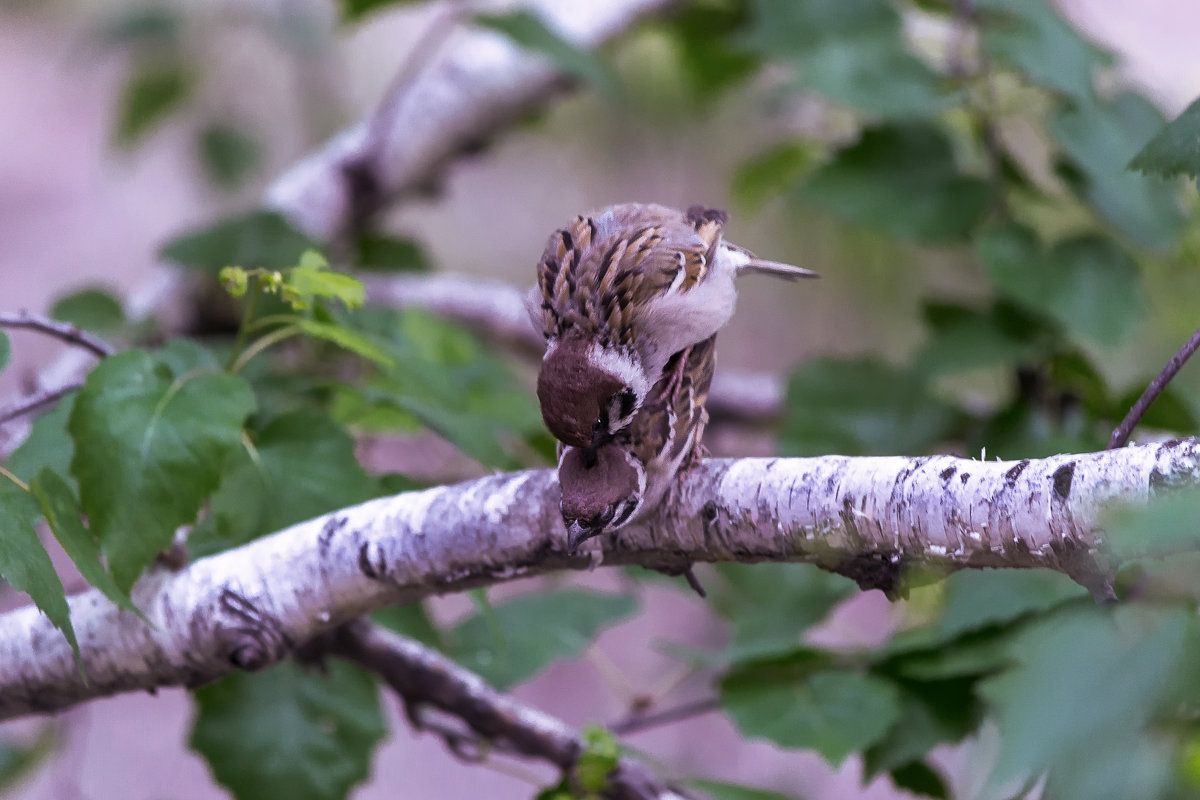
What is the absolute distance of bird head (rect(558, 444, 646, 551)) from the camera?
2.85 ft

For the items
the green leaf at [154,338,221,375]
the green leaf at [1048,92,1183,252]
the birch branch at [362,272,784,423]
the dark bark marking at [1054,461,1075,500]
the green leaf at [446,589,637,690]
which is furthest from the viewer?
the birch branch at [362,272,784,423]

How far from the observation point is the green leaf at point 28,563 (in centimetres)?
75

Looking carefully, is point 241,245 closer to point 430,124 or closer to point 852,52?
point 430,124

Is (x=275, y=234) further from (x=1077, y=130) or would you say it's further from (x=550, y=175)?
(x=550, y=175)

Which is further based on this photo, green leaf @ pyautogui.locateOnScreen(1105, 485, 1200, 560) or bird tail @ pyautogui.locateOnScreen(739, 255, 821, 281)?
bird tail @ pyautogui.locateOnScreen(739, 255, 821, 281)

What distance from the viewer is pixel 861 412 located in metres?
1.82

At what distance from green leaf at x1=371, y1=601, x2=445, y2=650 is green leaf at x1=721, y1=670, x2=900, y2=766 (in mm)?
388

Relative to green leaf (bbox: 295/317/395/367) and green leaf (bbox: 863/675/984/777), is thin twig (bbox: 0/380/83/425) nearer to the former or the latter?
green leaf (bbox: 295/317/395/367)

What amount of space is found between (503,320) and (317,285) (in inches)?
59.3

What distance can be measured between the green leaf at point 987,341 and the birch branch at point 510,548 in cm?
87

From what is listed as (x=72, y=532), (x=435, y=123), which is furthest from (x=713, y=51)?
(x=72, y=532)

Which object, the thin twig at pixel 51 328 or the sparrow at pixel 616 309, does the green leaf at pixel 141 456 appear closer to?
the thin twig at pixel 51 328

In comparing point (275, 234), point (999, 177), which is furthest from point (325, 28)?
point (999, 177)

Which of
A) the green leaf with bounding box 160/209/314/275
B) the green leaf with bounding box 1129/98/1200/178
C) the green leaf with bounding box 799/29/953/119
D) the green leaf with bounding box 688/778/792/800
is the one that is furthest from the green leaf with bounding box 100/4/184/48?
the green leaf with bounding box 1129/98/1200/178
